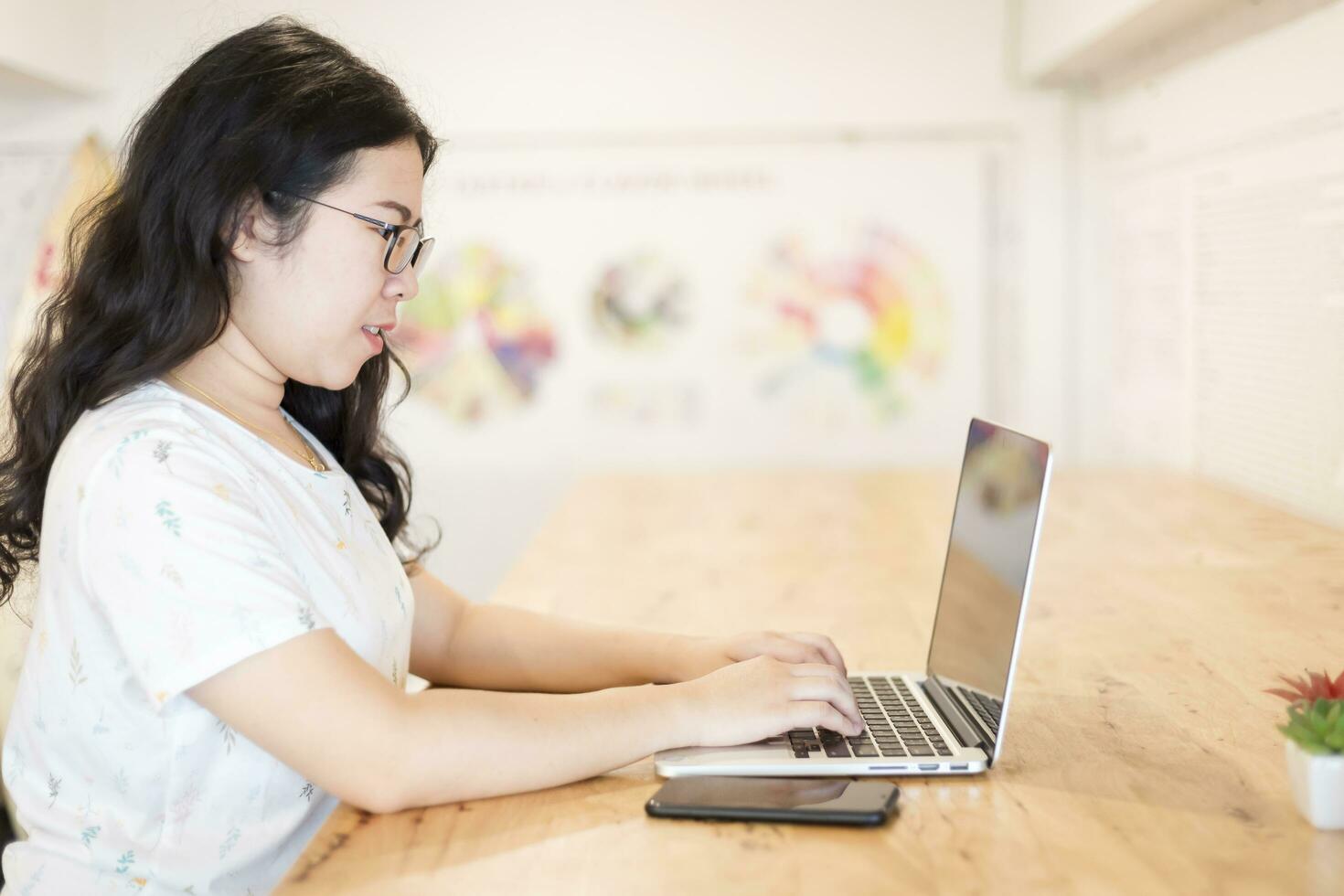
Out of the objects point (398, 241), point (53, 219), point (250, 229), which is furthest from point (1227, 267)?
point (53, 219)

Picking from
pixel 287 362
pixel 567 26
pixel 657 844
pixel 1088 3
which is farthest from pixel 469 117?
pixel 657 844

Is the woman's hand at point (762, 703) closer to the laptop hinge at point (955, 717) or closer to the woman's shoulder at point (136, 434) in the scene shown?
the laptop hinge at point (955, 717)

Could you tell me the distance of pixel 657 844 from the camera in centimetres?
82

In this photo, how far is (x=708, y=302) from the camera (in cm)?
283

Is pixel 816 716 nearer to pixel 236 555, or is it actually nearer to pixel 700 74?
pixel 236 555

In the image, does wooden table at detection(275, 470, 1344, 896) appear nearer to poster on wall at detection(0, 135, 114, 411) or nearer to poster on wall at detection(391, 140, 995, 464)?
poster on wall at detection(391, 140, 995, 464)

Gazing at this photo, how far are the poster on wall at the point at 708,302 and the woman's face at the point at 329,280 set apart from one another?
1763mm

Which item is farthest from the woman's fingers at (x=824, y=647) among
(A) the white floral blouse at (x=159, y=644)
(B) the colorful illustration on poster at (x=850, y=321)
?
(B) the colorful illustration on poster at (x=850, y=321)

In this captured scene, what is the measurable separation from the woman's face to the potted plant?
739 mm

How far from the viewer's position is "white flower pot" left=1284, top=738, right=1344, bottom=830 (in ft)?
2.60

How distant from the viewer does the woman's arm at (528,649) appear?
3.93 feet

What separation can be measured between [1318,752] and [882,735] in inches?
12.3

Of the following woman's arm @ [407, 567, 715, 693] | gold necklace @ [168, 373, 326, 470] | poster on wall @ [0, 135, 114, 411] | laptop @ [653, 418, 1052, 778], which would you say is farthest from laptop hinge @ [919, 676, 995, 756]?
poster on wall @ [0, 135, 114, 411]

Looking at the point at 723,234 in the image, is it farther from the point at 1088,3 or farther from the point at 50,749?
the point at 50,749
